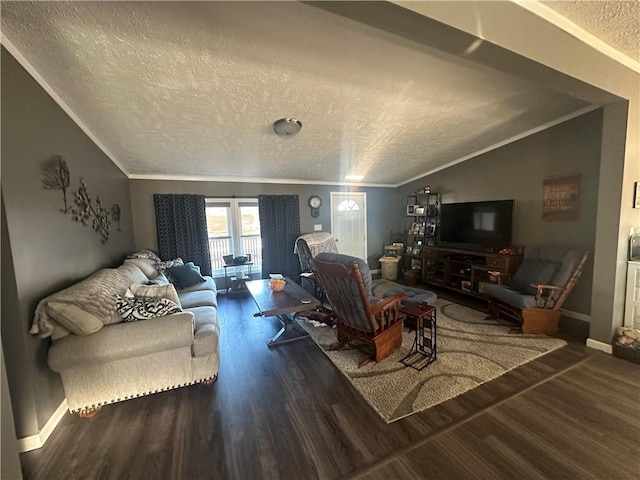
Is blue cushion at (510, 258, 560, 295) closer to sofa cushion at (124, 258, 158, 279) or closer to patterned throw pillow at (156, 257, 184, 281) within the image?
patterned throw pillow at (156, 257, 184, 281)

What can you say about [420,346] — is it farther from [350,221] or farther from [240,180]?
[240,180]

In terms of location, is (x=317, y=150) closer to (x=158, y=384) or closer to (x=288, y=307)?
(x=288, y=307)

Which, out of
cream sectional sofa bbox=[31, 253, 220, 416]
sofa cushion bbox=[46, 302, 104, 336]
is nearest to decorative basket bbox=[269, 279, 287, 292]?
cream sectional sofa bbox=[31, 253, 220, 416]

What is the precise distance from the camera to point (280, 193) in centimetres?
511

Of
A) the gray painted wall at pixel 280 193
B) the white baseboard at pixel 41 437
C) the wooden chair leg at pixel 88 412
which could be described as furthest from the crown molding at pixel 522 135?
the white baseboard at pixel 41 437

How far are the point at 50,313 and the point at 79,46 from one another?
1.84 meters

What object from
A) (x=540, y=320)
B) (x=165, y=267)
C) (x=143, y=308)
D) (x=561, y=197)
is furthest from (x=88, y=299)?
(x=561, y=197)

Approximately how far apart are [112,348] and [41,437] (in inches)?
24.5

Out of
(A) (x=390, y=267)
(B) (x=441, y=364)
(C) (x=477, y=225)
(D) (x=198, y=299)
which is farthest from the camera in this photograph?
(A) (x=390, y=267)

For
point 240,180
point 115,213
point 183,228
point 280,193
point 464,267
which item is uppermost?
point 240,180

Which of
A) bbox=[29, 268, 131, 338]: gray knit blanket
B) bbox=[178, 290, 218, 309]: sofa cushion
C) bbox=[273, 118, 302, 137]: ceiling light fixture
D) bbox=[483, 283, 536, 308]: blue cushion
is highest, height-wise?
bbox=[273, 118, 302, 137]: ceiling light fixture

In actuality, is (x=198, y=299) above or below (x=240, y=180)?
below

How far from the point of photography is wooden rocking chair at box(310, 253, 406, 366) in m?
2.20

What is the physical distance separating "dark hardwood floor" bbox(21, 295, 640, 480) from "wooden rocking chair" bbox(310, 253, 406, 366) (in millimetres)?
496
